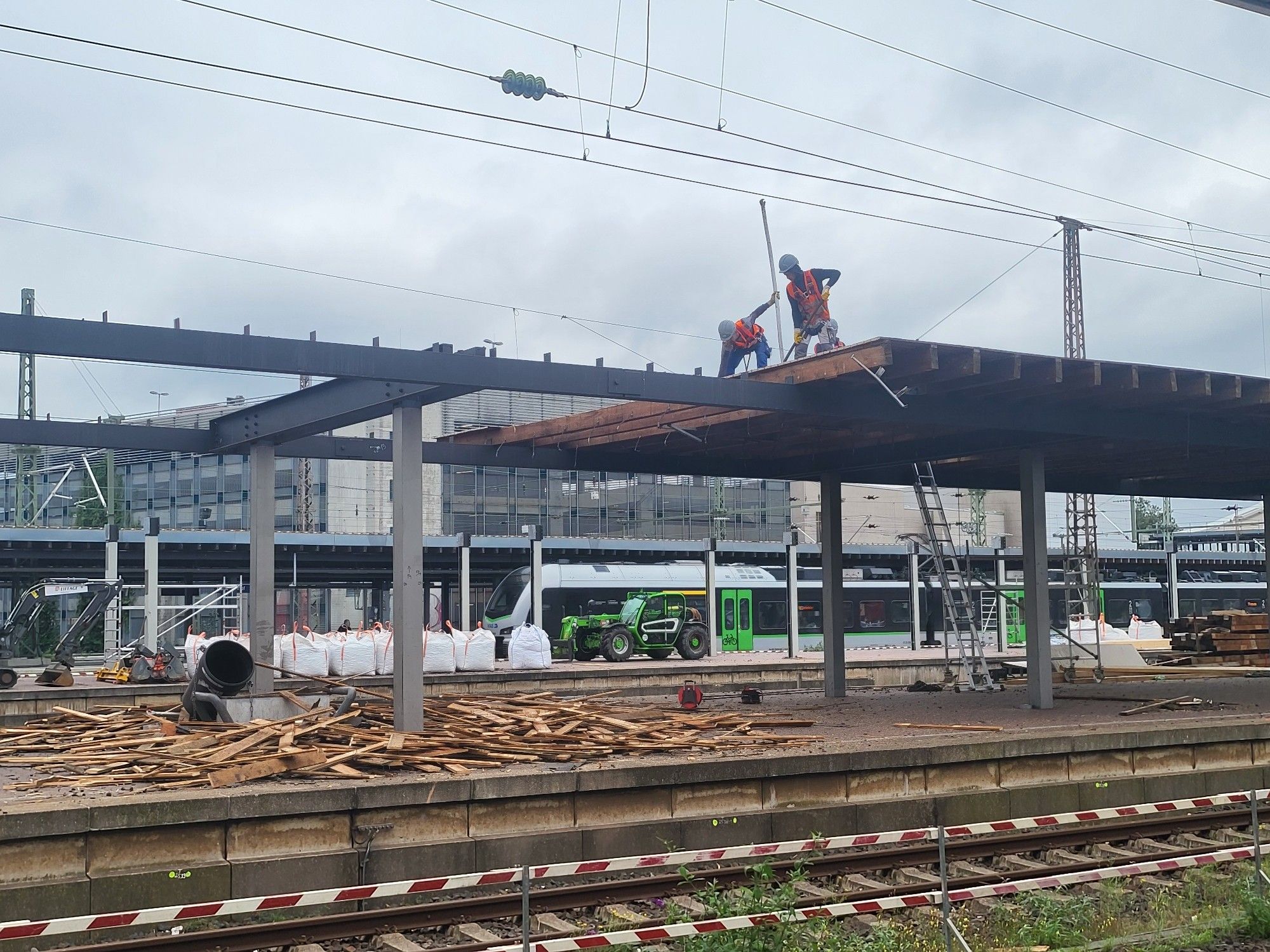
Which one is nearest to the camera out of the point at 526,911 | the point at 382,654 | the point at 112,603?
the point at 526,911

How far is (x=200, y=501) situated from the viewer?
6738 centimetres

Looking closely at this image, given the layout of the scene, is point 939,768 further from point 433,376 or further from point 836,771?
point 433,376

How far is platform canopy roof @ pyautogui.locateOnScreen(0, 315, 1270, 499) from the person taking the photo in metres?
12.1

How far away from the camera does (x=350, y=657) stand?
2541 cm

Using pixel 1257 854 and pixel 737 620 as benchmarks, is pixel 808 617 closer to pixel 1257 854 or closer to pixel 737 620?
pixel 737 620

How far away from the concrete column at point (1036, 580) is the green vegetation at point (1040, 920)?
8.32 m

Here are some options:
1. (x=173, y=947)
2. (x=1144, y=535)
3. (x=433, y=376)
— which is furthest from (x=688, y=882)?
(x=1144, y=535)

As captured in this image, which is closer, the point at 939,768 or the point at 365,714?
the point at 939,768

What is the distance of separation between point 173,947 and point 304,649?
1754cm

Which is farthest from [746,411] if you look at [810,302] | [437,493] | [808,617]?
[437,493]

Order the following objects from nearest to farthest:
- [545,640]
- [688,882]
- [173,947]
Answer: [173,947]
[688,882]
[545,640]

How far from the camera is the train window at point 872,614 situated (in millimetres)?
41188

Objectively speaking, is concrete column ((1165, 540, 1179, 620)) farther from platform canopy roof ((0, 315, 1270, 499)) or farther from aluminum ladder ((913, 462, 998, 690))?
aluminum ladder ((913, 462, 998, 690))

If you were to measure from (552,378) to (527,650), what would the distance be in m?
16.3
